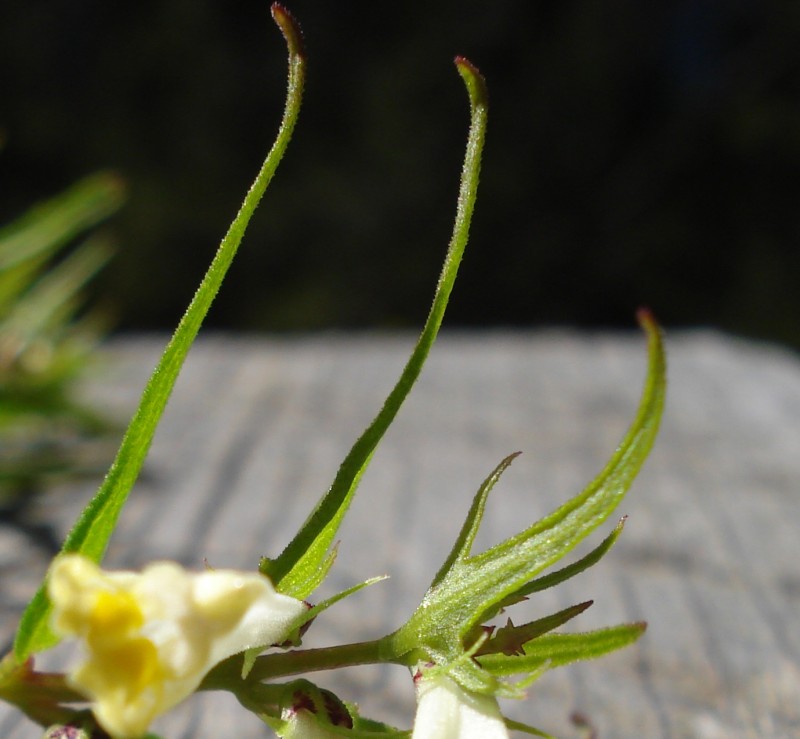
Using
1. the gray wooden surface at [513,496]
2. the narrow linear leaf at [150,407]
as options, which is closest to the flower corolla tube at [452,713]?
the narrow linear leaf at [150,407]

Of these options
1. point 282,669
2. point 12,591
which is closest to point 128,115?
point 12,591

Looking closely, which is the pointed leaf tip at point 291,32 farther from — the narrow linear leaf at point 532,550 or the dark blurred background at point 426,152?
the dark blurred background at point 426,152

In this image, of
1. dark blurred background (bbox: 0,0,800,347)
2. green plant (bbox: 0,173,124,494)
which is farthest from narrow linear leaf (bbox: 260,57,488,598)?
dark blurred background (bbox: 0,0,800,347)

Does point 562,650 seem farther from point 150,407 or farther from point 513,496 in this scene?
point 513,496

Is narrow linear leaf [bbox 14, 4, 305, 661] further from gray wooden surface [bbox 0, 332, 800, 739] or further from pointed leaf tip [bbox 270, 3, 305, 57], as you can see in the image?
gray wooden surface [bbox 0, 332, 800, 739]

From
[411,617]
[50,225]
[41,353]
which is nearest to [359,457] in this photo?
[411,617]

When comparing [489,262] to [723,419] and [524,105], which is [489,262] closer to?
[524,105]

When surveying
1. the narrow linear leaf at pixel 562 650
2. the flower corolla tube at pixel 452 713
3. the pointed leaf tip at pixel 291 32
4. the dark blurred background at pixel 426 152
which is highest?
the dark blurred background at pixel 426 152
